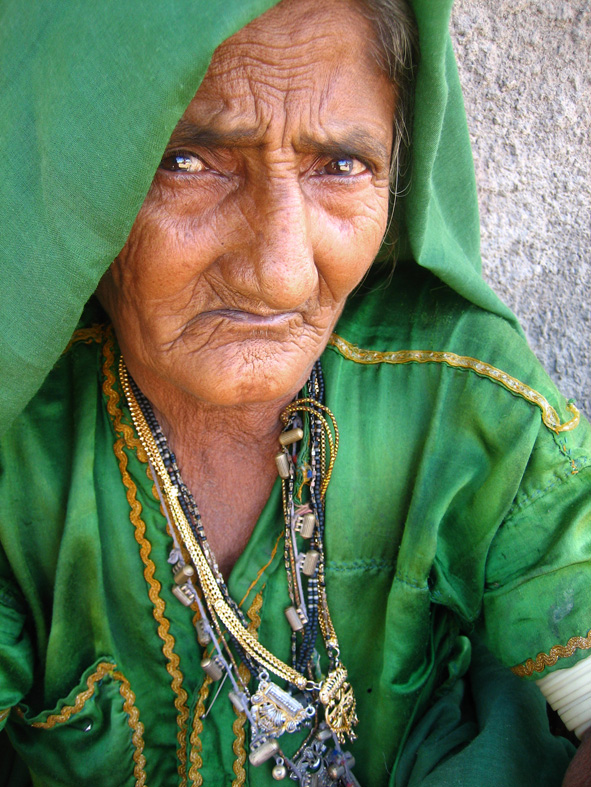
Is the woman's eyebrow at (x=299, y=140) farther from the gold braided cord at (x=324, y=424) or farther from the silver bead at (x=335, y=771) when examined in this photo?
the silver bead at (x=335, y=771)

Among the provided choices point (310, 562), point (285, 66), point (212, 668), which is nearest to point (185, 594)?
point (212, 668)

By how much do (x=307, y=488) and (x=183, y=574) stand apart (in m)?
0.34

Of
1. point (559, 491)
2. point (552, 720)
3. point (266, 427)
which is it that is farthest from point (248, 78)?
point (552, 720)

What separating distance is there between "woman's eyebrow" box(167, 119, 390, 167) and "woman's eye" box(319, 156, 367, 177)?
2cm

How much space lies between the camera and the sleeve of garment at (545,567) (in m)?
1.42

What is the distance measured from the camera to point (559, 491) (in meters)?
1.50

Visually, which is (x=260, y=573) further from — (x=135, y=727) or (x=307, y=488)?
(x=135, y=727)

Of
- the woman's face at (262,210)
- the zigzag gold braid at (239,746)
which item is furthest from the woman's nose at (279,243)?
the zigzag gold braid at (239,746)

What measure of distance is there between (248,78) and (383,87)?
11.2 inches

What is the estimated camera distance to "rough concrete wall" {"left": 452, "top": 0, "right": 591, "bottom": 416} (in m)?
2.12

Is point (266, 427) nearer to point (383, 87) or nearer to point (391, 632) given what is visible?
point (391, 632)

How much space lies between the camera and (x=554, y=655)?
56.1 inches

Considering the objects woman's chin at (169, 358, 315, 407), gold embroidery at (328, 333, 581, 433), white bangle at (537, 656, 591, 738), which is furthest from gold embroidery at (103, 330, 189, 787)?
white bangle at (537, 656, 591, 738)

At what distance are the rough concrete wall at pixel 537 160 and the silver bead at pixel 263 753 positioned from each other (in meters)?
1.50
